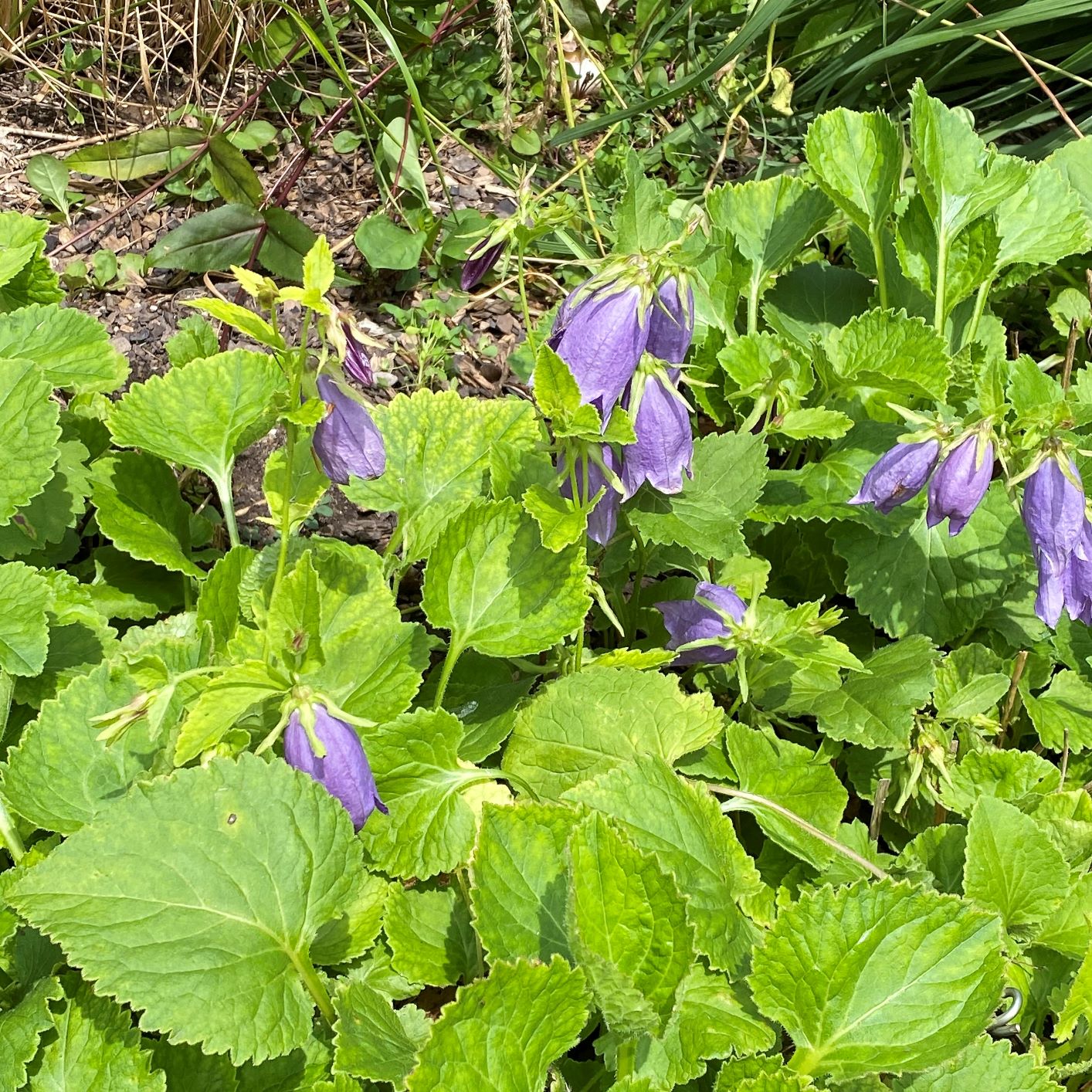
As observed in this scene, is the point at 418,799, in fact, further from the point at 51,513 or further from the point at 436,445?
the point at 51,513

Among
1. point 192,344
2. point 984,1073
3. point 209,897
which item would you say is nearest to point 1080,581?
point 984,1073

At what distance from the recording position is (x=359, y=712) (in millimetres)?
1767

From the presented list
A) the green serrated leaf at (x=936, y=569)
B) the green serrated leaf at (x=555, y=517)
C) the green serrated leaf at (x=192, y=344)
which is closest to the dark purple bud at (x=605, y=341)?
the green serrated leaf at (x=555, y=517)

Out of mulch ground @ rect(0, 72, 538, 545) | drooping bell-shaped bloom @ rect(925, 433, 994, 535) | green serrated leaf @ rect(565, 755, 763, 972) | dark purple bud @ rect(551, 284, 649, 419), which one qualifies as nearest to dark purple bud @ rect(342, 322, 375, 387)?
dark purple bud @ rect(551, 284, 649, 419)

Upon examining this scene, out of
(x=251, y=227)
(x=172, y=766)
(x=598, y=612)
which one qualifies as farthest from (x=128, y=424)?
(x=251, y=227)

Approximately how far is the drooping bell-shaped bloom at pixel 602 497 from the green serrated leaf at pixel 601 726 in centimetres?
23

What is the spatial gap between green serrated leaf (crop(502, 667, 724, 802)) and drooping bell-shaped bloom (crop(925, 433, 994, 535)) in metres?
0.54

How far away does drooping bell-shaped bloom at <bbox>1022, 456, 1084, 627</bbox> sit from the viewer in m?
1.91

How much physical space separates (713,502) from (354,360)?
27.8 inches

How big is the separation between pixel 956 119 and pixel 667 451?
4.24 feet

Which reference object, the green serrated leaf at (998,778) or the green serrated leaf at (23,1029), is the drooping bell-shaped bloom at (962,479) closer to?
the green serrated leaf at (998,778)

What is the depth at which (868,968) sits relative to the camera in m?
1.50

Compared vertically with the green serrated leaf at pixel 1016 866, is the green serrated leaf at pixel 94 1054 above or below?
above

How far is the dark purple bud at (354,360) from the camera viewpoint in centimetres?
153
